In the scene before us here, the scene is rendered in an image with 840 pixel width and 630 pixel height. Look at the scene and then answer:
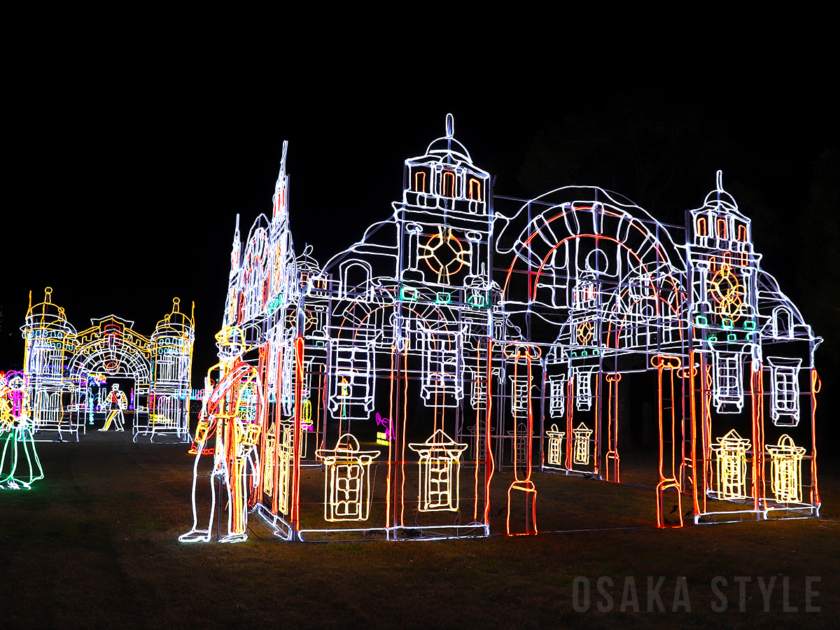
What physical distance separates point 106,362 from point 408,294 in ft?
71.1

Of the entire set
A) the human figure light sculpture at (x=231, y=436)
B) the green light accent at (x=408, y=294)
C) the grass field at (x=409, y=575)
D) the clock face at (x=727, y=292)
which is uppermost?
the clock face at (x=727, y=292)

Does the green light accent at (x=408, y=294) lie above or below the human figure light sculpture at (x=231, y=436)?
above

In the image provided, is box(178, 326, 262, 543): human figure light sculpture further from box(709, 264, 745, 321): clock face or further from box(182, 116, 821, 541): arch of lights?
box(709, 264, 745, 321): clock face

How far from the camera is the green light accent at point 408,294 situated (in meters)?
9.26

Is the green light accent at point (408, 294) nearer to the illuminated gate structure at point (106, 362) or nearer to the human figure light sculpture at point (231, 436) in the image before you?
the human figure light sculpture at point (231, 436)

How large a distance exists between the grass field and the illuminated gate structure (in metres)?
15.6

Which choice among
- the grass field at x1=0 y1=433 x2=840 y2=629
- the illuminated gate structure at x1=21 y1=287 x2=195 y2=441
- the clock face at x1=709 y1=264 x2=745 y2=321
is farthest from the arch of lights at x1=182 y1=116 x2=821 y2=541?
the illuminated gate structure at x1=21 y1=287 x2=195 y2=441

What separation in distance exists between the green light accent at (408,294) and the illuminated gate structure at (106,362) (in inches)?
695

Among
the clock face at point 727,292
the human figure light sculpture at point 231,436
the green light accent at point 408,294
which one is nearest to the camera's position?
the human figure light sculpture at point 231,436

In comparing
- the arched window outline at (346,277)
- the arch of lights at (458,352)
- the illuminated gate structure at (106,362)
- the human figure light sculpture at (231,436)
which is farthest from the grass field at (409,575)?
the illuminated gate structure at (106,362)

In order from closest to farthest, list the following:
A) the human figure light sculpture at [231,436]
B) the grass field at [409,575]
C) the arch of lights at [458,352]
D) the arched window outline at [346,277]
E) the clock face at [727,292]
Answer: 1. the grass field at [409,575]
2. the human figure light sculpture at [231,436]
3. the arch of lights at [458,352]
4. the arched window outline at [346,277]
5. the clock face at [727,292]

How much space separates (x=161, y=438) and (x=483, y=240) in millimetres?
19475

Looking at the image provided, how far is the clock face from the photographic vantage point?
11234mm

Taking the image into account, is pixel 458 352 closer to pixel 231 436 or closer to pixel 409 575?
pixel 231 436
